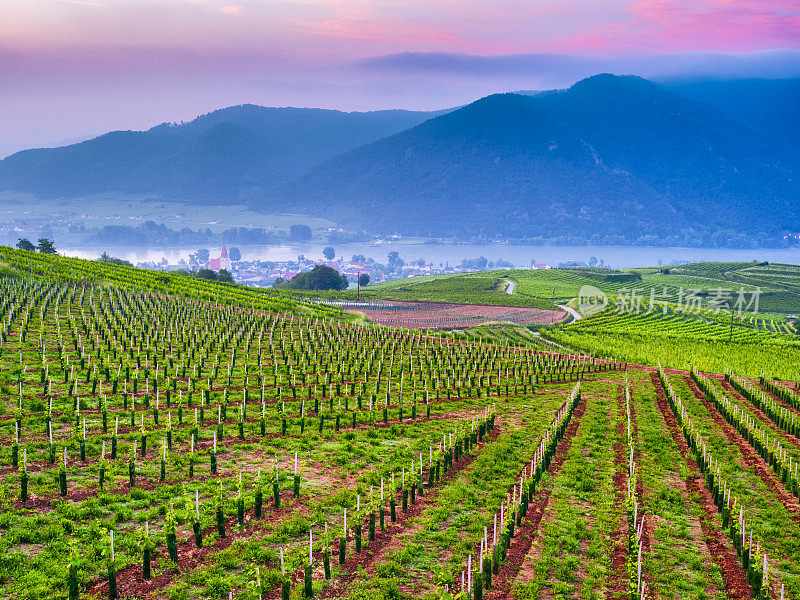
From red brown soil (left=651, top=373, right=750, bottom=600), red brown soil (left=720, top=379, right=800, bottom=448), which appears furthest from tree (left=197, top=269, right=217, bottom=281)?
red brown soil (left=651, top=373, right=750, bottom=600)

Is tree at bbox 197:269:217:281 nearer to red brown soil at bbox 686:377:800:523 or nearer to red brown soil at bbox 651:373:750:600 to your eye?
red brown soil at bbox 686:377:800:523

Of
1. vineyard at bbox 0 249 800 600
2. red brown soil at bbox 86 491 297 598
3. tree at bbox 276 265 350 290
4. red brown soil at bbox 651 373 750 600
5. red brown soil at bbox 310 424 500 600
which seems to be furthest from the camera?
tree at bbox 276 265 350 290

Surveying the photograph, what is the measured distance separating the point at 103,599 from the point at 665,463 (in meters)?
19.2

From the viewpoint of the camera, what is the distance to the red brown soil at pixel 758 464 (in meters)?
21.7

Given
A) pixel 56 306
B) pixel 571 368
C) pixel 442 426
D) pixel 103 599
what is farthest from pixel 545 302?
A: pixel 103 599

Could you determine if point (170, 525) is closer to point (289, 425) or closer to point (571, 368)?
point (289, 425)

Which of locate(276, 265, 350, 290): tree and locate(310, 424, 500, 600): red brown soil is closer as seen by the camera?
locate(310, 424, 500, 600): red brown soil

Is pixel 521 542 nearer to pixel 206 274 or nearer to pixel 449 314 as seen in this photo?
pixel 449 314

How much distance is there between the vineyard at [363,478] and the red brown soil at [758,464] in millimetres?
127

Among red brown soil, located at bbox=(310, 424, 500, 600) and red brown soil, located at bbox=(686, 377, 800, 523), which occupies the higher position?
red brown soil, located at bbox=(686, 377, 800, 523)

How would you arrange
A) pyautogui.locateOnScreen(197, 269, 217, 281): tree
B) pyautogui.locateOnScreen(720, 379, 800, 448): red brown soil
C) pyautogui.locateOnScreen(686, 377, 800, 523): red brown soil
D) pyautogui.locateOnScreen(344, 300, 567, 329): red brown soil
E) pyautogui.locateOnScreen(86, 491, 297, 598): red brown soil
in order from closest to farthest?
pyautogui.locateOnScreen(86, 491, 297, 598): red brown soil < pyautogui.locateOnScreen(686, 377, 800, 523): red brown soil < pyautogui.locateOnScreen(720, 379, 800, 448): red brown soil < pyautogui.locateOnScreen(344, 300, 567, 329): red brown soil < pyautogui.locateOnScreen(197, 269, 217, 281): tree

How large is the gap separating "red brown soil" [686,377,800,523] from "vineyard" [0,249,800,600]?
127 millimetres

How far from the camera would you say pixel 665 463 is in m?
25.2

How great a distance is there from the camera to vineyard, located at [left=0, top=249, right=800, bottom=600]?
15.3 meters
